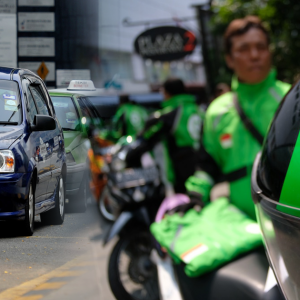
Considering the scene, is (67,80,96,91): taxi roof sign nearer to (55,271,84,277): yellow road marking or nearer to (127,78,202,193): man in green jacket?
(55,271,84,277): yellow road marking

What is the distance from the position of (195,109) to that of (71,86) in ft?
15.4

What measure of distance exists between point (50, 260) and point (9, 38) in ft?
0.92

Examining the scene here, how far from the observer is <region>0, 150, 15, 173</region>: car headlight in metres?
0.61

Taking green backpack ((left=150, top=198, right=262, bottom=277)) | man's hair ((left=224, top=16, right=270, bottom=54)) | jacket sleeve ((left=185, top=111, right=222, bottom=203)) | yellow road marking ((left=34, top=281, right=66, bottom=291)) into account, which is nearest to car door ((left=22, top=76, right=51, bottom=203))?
yellow road marking ((left=34, top=281, right=66, bottom=291))

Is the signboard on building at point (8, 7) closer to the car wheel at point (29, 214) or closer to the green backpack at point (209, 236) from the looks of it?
the car wheel at point (29, 214)

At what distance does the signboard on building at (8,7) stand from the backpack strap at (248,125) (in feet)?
6.20

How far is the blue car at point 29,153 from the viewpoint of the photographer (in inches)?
24.6

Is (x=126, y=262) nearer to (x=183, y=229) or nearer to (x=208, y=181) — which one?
(x=208, y=181)

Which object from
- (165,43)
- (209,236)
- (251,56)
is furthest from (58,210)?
(165,43)

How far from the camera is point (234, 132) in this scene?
8.57ft

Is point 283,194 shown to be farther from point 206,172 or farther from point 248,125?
point 206,172

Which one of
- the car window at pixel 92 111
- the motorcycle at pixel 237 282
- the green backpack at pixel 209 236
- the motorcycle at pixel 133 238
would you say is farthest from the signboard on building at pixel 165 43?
the car window at pixel 92 111

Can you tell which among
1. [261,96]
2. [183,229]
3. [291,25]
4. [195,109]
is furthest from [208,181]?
[291,25]

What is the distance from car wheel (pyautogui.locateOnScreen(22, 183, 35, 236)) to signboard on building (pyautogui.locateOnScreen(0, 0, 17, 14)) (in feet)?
0.74
